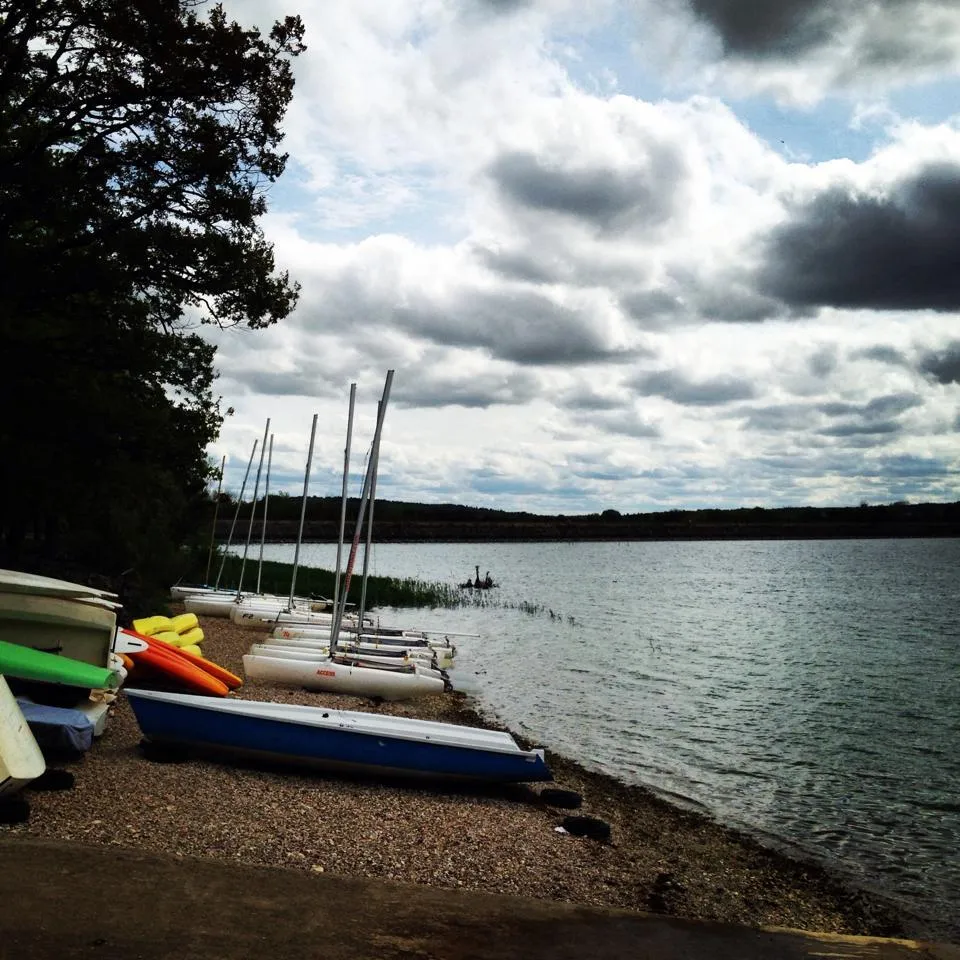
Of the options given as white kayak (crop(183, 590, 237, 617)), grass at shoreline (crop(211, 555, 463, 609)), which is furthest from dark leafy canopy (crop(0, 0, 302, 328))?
grass at shoreline (crop(211, 555, 463, 609))

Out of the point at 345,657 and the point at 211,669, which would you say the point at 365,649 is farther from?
the point at 211,669

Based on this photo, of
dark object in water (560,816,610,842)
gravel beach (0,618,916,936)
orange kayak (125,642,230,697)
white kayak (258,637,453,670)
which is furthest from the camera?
white kayak (258,637,453,670)

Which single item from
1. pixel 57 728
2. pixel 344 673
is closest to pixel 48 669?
pixel 57 728

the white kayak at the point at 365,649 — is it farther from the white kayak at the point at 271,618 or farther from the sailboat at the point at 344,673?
→ the white kayak at the point at 271,618

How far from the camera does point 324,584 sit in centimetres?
4581

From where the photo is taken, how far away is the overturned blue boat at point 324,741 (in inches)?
411

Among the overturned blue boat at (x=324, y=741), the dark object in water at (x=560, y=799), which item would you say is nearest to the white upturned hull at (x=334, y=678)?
the overturned blue boat at (x=324, y=741)

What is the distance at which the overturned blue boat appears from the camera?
1043cm

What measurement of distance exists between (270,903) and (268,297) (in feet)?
39.0

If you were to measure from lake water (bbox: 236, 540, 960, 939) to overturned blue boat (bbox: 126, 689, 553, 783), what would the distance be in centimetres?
371

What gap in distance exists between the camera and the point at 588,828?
32.2 ft

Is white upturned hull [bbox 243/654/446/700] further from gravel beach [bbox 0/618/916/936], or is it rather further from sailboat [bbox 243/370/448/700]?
gravel beach [bbox 0/618/916/936]

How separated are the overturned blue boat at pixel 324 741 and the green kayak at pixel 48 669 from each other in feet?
1.54

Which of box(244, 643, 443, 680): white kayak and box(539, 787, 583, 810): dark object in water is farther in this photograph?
box(244, 643, 443, 680): white kayak
